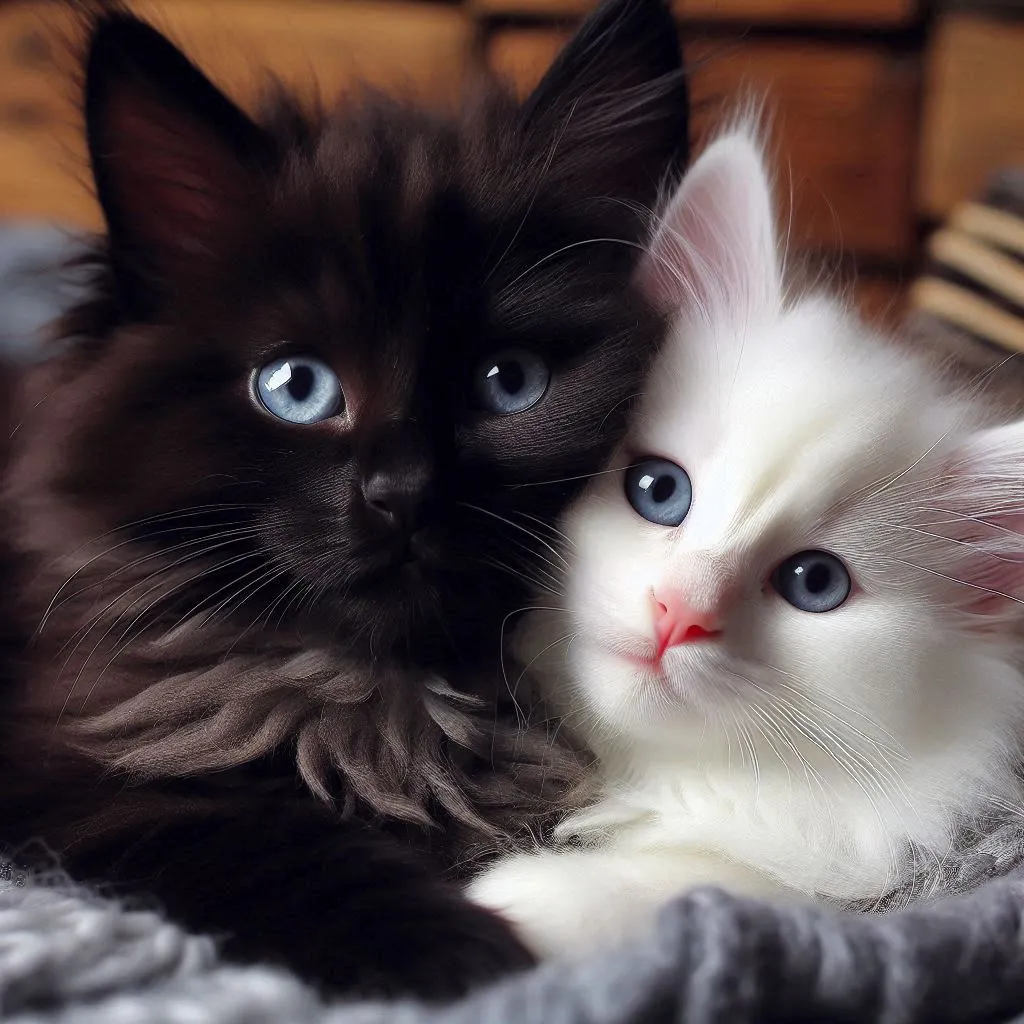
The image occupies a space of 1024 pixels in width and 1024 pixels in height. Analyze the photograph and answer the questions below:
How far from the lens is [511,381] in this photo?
1.03m

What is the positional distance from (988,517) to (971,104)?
1640mm

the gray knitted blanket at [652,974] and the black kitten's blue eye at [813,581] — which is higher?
the black kitten's blue eye at [813,581]

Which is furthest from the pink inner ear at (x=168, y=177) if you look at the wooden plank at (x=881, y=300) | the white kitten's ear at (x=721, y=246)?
the wooden plank at (x=881, y=300)

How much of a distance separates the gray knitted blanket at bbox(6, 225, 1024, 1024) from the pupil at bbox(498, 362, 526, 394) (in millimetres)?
503

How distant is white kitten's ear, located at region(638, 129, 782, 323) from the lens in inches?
45.4

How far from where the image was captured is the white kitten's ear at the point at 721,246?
3.78ft

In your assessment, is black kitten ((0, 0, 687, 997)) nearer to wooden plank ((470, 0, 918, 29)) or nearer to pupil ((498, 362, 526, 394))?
pupil ((498, 362, 526, 394))

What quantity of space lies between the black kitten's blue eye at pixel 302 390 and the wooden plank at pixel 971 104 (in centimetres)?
189

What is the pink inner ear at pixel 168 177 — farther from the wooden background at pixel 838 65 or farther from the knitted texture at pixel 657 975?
the wooden background at pixel 838 65

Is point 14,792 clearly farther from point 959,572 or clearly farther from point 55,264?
point 959,572

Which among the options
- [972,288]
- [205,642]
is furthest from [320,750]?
[972,288]

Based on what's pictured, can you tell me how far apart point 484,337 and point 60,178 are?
208 centimetres

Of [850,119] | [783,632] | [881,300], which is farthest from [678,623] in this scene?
[850,119]

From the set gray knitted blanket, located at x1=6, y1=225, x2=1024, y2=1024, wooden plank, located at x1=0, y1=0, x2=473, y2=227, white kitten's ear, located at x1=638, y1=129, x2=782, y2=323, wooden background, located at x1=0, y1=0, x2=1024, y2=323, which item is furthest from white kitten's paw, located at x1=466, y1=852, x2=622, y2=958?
wooden plank, located at x1=0, y1=0, x2=473, y2=227
